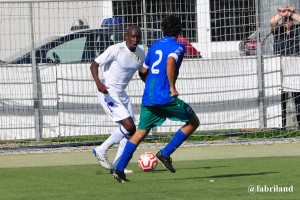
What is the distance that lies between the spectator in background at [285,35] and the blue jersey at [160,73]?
7.56 m

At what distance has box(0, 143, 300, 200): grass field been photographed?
458 inches

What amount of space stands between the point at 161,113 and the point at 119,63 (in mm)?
1603

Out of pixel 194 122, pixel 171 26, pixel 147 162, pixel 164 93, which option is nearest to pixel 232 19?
pixel 147 162

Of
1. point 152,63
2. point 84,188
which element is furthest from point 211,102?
point 84,188

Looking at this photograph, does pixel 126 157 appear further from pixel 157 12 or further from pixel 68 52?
pixel 157 12

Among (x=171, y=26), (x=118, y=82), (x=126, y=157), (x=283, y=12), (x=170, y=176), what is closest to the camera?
(x=126, y=157)

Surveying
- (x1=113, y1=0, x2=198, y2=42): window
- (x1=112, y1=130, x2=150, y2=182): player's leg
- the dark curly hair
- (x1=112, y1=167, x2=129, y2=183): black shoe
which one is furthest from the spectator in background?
(x1=112, y1=167, x2=129, y2=183): black shoe

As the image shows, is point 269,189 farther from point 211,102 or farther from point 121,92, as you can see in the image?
point 211,102

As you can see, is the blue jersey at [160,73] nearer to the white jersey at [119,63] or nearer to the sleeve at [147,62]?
the sleeve at [147,62]

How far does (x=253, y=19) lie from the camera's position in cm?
2080

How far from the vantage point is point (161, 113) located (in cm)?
1344

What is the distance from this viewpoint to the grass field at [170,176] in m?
11.6

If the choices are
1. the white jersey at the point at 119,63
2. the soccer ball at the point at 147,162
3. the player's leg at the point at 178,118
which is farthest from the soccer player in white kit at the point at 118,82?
the player's leg at the point at 178,118

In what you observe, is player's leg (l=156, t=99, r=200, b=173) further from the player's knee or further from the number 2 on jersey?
the number 2 on jersey
